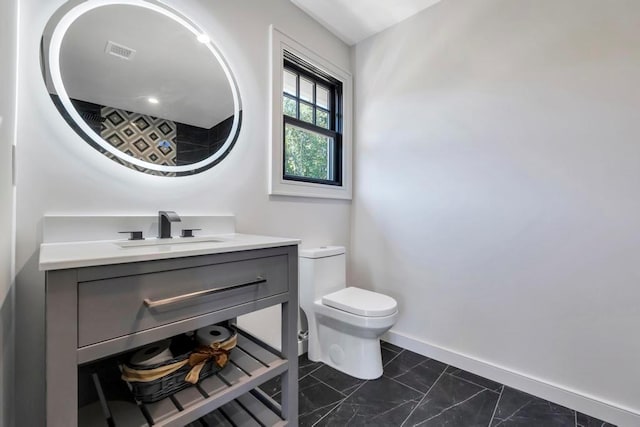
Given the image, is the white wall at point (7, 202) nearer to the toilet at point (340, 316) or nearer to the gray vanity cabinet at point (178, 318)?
the gray vanity cabinet at point (178, 318)

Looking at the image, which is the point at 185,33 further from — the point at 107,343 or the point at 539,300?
the point at 539,300

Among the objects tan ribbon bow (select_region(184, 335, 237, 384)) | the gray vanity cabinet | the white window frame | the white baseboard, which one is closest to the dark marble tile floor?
the white baseboard

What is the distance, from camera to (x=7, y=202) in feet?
2.71

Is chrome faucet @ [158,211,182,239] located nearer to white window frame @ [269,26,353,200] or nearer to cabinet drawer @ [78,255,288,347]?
cabinet drawer @ [78,255,288,347]

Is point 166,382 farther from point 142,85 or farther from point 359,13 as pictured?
point 359,13

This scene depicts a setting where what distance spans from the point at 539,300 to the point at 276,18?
2.36m

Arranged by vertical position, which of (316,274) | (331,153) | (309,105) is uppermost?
(309,105)

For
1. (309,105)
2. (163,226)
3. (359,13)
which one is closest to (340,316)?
(163,226)

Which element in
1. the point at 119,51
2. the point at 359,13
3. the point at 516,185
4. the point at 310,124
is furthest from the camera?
the point at 310,124

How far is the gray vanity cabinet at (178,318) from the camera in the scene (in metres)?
0.66

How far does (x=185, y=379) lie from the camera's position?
0.98 metres

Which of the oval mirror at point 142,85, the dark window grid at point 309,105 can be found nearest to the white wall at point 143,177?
the oval mirror at point 142,85

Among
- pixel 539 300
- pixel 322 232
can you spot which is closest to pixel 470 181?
pixel 539 300

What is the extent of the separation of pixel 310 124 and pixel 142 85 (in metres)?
1.15
